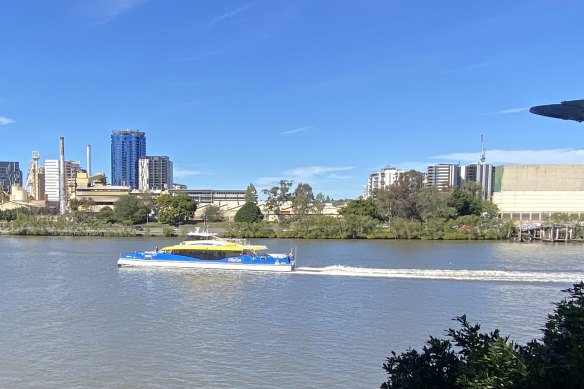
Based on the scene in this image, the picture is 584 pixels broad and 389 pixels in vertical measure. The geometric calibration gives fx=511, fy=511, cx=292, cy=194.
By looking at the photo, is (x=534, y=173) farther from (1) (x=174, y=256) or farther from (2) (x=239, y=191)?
(2) (x=239, y=191)

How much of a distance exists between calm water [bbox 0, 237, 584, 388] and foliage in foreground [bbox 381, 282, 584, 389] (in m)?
6.29

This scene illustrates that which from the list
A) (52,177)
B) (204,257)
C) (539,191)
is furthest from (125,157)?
(204,257)

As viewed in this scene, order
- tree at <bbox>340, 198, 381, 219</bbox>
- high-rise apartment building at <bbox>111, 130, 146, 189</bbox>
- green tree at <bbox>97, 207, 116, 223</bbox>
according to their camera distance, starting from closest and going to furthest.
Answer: tree at <bbox>340, 198, 381, 219</bbox> → green tree at <bbox>97, 207, 116, 223</bbox> → high-rise apartment building at <bbox>111, 130, 146, 189</bbox>

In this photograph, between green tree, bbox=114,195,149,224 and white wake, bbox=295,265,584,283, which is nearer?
white wake, bbox=295,265,584,283

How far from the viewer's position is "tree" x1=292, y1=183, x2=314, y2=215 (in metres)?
67.2

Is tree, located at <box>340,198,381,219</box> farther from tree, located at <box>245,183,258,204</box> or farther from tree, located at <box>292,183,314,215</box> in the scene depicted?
tree, located at <box>245,183,258,204</box>

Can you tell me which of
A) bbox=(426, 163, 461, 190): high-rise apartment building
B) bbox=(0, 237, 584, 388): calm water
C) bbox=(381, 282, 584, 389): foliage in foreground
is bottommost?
bbox=(0, 237, 584, 388): calm water

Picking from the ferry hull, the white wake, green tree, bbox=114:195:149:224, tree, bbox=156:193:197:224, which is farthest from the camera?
green tree, bbox=114:195:149:224

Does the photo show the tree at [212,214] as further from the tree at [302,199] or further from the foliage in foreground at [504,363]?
the foliage in foreground at [504,363]

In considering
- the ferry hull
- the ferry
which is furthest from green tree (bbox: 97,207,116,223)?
the ferry

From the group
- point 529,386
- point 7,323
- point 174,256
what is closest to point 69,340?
point 7,323

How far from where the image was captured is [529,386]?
350 centimetres

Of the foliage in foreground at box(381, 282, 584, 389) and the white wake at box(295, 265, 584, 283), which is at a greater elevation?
the foliage in foreground at box(381, 282, 584, 389)

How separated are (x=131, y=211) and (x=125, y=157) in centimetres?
10723
